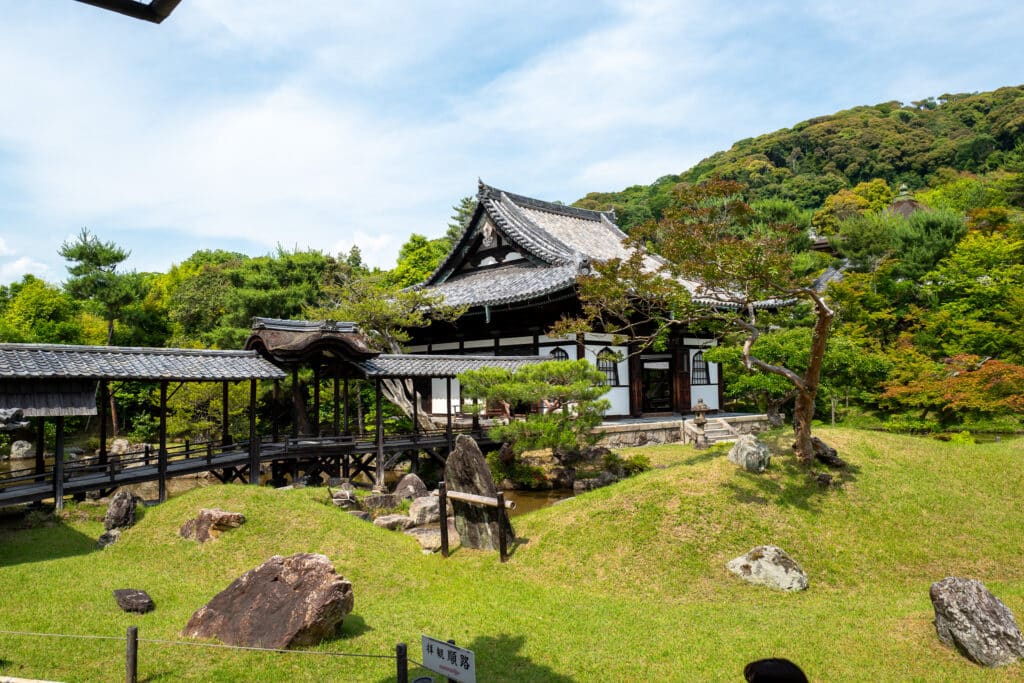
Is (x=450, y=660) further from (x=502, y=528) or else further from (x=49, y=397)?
(x=49, y=397)

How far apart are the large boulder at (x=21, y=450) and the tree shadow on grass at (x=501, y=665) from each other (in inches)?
1245

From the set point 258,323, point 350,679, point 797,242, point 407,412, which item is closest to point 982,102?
point 797,242

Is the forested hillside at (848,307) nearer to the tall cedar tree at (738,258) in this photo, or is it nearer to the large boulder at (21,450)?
the tall cedar tree at (738,258)

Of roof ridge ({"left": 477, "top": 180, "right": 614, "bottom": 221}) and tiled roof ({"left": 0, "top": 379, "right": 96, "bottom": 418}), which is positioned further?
roof ridge ({"left": 477, "top": 180, "right": 614, "bottom": 221})

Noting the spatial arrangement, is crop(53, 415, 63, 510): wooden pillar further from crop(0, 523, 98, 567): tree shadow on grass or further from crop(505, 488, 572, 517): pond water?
crop(505, 488, 572, 517): pond water

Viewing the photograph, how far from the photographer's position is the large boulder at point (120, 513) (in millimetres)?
13500

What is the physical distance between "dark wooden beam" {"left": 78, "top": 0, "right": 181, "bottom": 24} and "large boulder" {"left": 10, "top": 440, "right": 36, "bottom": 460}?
35265 millimetres

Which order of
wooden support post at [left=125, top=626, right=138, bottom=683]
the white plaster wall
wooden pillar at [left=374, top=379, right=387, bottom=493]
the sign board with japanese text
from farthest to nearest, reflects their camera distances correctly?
the white plaster wall < wooden pillar at [left=374, top=379, right=387, bottom=493] < wooden support post at [left=125, top=626, right=138, bottom=683] < the sign board with japanese text

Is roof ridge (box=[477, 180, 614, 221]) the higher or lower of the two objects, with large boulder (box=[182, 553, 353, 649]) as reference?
higher

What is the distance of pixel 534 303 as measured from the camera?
2400 centimetres

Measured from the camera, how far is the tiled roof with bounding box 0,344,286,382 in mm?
13328

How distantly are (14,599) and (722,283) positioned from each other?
47.1ft

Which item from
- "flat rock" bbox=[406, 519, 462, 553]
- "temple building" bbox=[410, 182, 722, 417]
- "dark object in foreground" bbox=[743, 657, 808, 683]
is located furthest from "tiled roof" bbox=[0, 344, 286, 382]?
"dark object in foreground" bbox=[743, 657, 808, 683]

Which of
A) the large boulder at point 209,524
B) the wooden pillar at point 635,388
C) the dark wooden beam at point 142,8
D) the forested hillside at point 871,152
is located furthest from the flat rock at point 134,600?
the forested hillside at point 871,152
